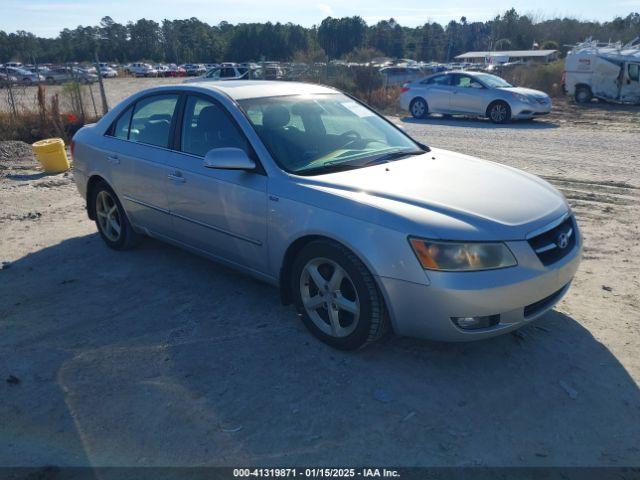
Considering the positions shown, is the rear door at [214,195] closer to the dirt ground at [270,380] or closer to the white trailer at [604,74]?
the dirt ground at [270,380]

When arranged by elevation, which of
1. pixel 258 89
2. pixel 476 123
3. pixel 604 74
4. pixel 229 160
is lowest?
pixel 476 123

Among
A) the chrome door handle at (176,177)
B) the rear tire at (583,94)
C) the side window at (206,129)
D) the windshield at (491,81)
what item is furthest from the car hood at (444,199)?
the rear tire at (583,94)

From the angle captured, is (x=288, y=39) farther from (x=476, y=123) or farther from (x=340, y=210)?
(x=340, y=210)

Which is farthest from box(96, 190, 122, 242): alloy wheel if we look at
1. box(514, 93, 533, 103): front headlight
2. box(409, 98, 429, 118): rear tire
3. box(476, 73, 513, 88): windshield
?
box(409, 98, 429, 118): rear tire

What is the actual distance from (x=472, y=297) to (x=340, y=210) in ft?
3.07

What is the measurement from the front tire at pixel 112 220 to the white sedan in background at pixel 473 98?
12.8m

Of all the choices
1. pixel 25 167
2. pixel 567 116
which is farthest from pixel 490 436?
pixel 567 116

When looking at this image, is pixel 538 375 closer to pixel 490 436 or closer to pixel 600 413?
→ pixel 600 413

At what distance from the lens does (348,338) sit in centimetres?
342

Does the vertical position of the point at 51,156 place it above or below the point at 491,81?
below

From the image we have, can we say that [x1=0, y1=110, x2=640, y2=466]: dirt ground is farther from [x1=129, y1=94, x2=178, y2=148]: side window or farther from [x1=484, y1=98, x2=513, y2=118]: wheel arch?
[x1=484, y1=98, x2=513, y2=118]: wheel arch

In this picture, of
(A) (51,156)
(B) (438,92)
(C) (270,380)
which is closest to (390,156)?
(C) (270,380)

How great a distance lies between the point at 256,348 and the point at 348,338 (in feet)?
2.15

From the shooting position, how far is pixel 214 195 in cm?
407
